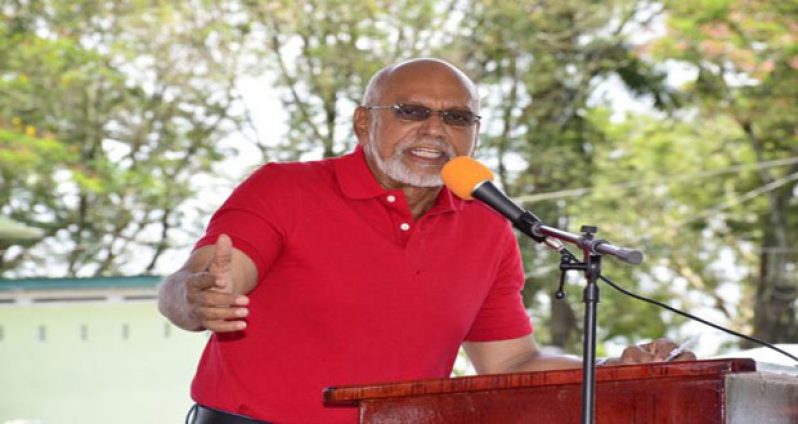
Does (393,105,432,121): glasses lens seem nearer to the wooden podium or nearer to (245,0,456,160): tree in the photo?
the wooden podium

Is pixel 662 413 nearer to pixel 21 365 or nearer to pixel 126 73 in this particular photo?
pixel 21 365

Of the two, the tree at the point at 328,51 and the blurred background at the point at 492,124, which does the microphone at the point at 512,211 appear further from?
the tree at the point at 328,51

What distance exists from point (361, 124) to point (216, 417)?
2.46 ft

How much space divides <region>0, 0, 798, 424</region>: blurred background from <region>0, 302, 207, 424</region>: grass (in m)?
1.44

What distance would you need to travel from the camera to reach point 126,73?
8812 mm

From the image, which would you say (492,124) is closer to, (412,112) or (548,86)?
(548,86)

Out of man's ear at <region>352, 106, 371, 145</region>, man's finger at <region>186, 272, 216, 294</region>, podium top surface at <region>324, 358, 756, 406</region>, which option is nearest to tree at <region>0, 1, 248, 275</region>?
man's ear at <region>352, 106, 371, 145</region>

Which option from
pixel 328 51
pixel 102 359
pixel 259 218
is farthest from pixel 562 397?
pixel 328 51

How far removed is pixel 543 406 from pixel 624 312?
29.0 feet

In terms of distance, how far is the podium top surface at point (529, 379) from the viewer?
1593 millimetres

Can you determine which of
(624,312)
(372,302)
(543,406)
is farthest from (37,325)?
(624,312)

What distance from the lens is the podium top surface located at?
1593mm

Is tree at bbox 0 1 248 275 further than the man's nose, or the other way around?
tree at bbox 0 1 248 275

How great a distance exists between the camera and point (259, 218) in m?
2.28
